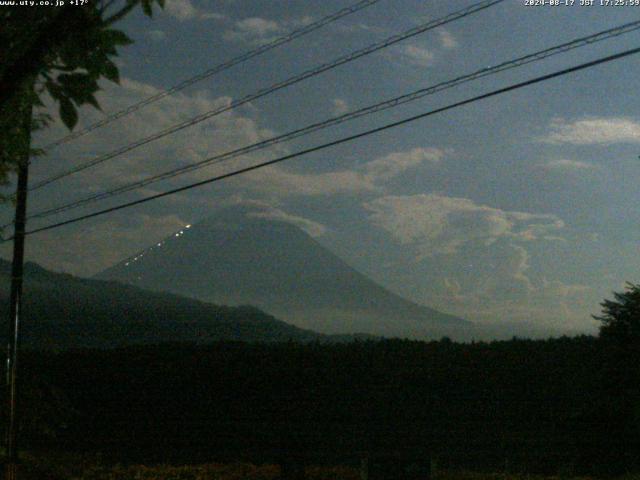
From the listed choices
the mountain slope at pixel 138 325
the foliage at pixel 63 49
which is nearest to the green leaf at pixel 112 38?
the foliage at pixel 63 49

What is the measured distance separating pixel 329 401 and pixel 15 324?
478 inches

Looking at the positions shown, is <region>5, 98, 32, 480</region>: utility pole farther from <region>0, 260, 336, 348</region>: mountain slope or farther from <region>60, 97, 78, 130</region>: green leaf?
<region>0, 260, 336, 348</region>: mountain slope

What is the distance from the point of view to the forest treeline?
2283cm

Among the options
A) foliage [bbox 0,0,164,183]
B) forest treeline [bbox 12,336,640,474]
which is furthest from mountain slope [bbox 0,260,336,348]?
foliage [bbox 0,0,164,183]

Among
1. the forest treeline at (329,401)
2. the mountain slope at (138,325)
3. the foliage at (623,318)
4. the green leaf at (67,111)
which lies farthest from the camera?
the mountain slope at (138,325)

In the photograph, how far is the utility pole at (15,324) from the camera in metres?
16.1

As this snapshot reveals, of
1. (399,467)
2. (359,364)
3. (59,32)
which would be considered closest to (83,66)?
(59,32)

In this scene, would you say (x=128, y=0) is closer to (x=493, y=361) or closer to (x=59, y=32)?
(x=59, y=32)

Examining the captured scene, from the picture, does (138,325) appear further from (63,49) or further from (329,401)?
(63,49)

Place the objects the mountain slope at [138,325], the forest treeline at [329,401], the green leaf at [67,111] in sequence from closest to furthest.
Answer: the green leaf at [67,111]
the forest treeline at [329,401]
the mountain slope at [138,325]

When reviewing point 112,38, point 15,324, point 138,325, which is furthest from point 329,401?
point 138,325

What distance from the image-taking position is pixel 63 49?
4090 mm

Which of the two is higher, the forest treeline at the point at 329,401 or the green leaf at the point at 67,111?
the green leaf at the point at 67,111

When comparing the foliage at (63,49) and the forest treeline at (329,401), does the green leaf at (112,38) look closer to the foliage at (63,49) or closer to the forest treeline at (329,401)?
the foliage at (63,49)
